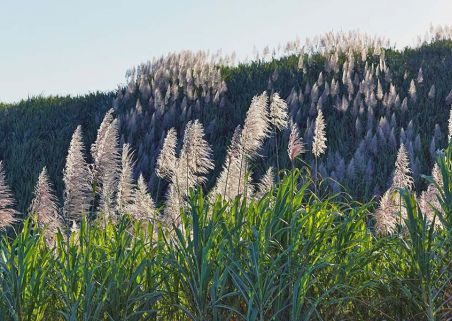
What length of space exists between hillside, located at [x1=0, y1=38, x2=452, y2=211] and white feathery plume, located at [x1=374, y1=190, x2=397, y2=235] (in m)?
3.52

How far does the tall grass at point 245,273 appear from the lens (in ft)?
12.9

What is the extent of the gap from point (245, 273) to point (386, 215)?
134 cm

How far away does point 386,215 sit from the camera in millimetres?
4672

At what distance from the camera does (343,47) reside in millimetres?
16531

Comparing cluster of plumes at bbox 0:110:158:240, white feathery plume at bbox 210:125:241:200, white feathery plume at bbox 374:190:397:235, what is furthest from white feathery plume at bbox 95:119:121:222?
white feathery plume at bbox 374:190:397:235

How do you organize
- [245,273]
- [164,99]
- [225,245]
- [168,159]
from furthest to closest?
[164,99]
[168,159]
[225,245]
[245,273]

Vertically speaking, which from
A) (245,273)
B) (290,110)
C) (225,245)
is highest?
(290,110)

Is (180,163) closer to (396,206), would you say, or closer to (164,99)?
(396,206)

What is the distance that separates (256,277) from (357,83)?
32.9ft

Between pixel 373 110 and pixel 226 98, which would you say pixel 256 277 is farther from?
pixel 226 98

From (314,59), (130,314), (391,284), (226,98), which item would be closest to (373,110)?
(226,98)

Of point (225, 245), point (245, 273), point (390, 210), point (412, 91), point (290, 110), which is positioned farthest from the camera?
point (412, 91)

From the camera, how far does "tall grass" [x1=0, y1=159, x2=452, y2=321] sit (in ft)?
12.9

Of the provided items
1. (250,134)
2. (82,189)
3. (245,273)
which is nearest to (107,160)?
(82,189)
